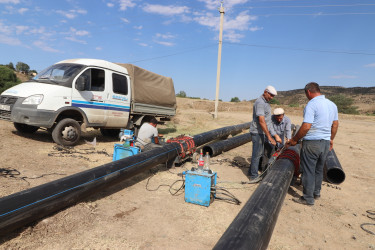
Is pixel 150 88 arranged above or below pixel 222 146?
above

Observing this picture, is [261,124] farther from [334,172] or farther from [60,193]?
[60,193]

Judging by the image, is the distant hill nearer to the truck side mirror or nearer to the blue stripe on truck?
the blue stripe on truck

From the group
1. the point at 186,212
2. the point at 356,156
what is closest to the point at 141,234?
the point at 186,212

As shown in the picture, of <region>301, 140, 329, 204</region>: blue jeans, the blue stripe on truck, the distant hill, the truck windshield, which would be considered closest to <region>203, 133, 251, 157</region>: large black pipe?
the blue stripe on truck

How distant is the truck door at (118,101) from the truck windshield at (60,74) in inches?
41.8

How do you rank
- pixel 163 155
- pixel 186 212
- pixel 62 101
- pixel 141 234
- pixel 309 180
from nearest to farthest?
pixel 141 234, pixel 186 212, pixel 309 180, pixel 163 155, pixel 62 101

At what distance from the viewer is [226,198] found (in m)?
4.20

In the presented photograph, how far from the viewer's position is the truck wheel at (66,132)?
6367 mm

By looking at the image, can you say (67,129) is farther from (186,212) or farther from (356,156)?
(356,156)

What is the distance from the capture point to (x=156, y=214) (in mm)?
3514

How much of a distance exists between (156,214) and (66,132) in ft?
13.9

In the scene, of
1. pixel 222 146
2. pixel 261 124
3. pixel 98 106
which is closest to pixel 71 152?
pixel 98 106

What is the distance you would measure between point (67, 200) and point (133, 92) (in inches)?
223

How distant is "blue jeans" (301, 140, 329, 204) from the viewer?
404cm
